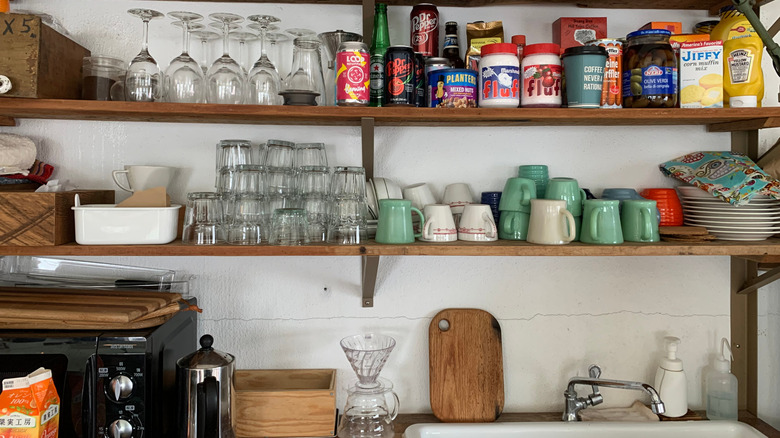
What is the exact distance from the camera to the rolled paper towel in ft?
5.04

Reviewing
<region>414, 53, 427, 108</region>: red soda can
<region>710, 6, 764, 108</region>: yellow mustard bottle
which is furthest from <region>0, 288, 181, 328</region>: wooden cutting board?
<region>710, 6, 764, 108</region>: yellow mustard bottle

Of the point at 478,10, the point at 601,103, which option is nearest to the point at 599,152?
the point at 601,103

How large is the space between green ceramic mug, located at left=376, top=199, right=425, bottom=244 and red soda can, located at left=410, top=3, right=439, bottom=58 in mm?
448

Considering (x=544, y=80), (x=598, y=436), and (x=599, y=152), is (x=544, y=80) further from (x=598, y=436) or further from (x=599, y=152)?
(x=598, y=436)

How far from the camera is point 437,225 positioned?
5.02ft

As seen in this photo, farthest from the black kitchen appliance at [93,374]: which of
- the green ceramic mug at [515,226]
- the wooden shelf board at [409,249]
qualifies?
the green ceramic mug at [515,226]

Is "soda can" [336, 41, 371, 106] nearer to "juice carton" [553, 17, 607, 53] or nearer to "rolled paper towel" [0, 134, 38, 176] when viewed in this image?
"juice carton" [553, 17, 607, 53]

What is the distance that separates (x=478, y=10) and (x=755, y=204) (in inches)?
37.0

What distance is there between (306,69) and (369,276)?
60 cm

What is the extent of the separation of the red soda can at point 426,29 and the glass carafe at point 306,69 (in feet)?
0.88

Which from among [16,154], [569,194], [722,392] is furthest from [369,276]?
[722,392]

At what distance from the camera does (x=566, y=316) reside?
6.04ft

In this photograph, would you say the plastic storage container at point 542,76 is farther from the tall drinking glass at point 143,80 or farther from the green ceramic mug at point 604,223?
the tall drinking glass at point 143,80

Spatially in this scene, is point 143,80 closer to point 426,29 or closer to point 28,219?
point 28,219
